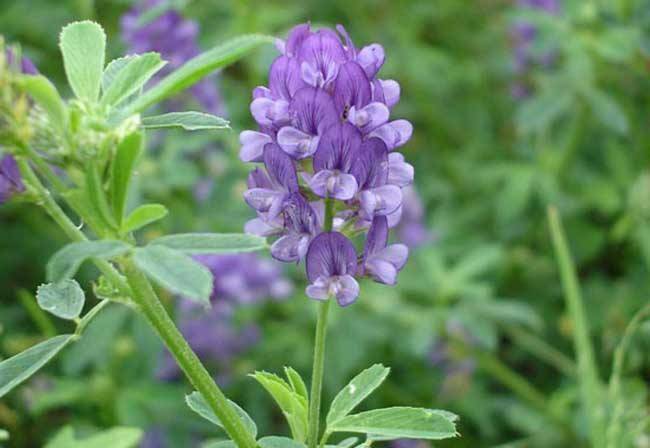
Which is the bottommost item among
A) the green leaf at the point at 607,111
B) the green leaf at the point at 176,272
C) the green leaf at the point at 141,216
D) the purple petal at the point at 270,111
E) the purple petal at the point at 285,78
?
the green leaf at the point at 176,272

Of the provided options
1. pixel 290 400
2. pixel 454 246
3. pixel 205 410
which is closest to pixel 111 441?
pixel 205 410

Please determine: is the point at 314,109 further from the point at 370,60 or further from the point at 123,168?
the point at 123,168

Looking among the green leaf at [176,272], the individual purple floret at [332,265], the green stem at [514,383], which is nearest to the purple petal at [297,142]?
the individual purple floret at [332,265]

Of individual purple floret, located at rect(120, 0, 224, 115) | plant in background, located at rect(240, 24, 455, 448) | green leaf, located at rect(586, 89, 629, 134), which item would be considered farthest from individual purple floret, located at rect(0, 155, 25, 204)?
green leaf, located at rect(586, 89, 629, 134)

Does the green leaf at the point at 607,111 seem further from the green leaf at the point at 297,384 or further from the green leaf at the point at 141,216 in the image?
the green leaf at the point at 141,216

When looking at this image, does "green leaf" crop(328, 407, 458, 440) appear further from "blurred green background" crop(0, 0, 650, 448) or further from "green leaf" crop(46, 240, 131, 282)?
"blurred green background" crop(0, 0, 650, 448)

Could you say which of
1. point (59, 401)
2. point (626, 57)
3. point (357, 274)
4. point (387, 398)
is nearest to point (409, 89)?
point (626, 57)
